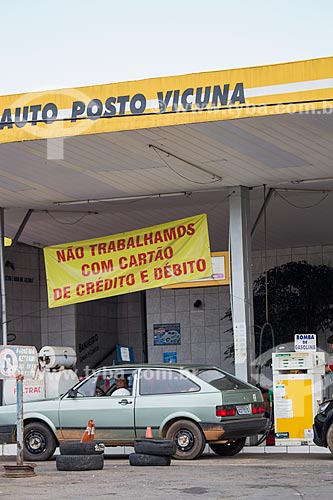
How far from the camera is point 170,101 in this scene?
48.2 ft

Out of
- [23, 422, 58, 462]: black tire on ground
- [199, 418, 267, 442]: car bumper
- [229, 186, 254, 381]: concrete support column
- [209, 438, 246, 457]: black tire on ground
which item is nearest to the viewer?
[199, 418, 267, 442]: car bumper

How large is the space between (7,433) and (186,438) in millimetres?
3111

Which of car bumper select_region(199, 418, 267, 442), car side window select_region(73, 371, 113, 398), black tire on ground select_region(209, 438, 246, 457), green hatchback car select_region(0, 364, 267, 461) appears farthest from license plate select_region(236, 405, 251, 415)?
car side window select_region(73, 371, 113, 398)

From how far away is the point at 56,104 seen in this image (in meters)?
15.3

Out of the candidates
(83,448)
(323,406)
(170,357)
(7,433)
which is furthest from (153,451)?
(170,357)

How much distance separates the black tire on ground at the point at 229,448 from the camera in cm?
1686

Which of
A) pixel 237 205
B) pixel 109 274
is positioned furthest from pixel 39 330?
pixel 237 205

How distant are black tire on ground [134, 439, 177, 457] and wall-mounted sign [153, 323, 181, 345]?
514 inches

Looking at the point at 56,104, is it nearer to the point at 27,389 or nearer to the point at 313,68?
the point at 313,68

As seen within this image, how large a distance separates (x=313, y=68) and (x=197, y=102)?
175 cm

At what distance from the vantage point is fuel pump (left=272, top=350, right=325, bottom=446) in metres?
17.0

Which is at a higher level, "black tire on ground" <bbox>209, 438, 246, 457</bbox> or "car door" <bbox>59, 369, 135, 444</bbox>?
"car door" <bbox>59, 369, 135, 444</bbox>

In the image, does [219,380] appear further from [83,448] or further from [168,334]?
[168,334]

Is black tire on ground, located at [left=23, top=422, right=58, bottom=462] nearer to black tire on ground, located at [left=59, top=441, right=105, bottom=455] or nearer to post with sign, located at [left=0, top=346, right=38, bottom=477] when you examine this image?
black tire on ground, located at [left=59, top=441, right=105, bottom=455]
